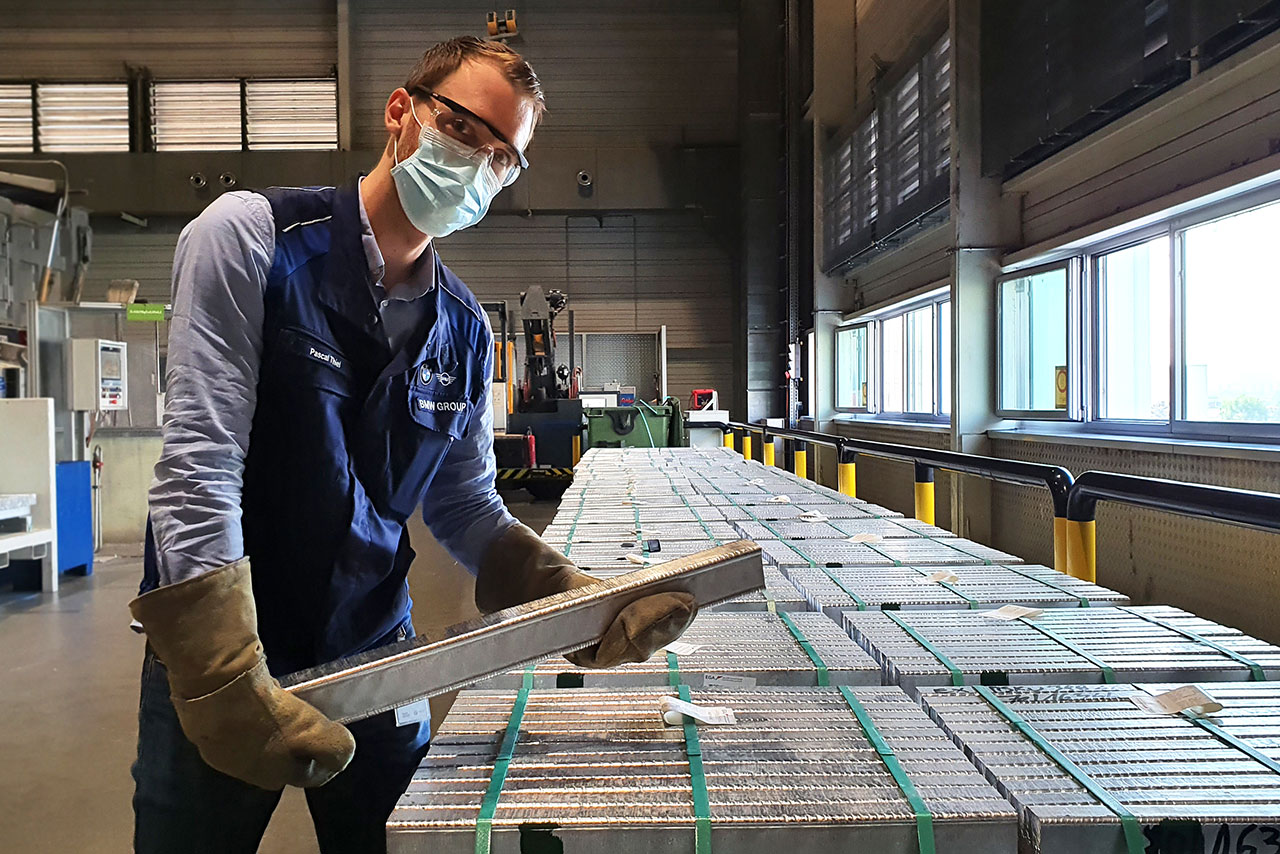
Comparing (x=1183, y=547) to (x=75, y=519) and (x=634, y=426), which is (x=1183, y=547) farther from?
(x=75, y=519)

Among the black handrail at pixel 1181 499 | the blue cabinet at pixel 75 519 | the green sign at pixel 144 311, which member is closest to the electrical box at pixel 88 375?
the green sign at pixel 144 311

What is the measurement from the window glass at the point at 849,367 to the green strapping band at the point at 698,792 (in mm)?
11254

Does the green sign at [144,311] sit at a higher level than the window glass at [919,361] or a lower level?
higher

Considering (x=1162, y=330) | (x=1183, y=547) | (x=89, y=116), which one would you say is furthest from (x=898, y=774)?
(x=89, y=116)

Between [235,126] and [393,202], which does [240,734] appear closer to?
[393,202]

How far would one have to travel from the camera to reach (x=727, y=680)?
60.8 inches

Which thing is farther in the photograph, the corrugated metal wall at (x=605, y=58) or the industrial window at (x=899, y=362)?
the corrugated metal wall at (x=605, y=58)

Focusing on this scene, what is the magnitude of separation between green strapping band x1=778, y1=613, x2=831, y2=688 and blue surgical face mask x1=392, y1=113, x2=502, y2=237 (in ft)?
3.62

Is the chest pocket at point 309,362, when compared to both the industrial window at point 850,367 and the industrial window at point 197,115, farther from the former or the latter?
the industrial window at point 197,115

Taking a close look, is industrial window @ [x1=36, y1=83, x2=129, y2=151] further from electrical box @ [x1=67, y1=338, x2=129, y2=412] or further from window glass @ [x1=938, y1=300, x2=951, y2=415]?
window glass @ [x1=938, y1=300, x2=951, y2=415]

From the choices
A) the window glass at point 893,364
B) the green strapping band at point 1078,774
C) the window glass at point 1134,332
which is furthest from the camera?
the window glass at point 893,364

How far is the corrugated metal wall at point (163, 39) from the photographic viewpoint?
48.1 ft

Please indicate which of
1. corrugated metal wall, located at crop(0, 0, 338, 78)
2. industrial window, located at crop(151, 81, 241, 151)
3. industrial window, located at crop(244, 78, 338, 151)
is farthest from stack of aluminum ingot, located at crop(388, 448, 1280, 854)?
corrugated metal wall, located at crop(0, 0, 338, 78)

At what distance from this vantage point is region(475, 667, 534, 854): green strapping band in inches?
39.4
